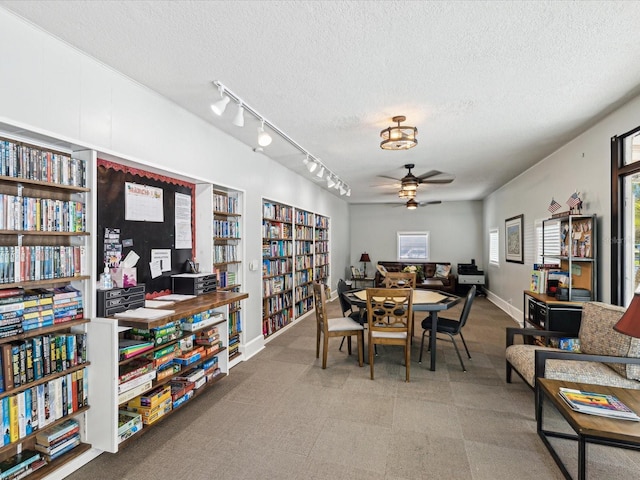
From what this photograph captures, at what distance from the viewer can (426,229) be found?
9828mm

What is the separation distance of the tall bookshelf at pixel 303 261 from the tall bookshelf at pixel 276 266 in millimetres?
286

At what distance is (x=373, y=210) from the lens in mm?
10141

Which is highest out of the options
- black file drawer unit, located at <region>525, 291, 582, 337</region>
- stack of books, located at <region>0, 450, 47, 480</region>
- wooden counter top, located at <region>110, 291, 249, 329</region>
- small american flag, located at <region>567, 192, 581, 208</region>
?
small american flag, located at <region>567, 192, 581, 208</region>

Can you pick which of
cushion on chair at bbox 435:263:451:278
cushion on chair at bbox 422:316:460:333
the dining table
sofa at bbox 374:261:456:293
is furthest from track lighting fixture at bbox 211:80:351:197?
cushion on chair at bbox 435:263:451:278

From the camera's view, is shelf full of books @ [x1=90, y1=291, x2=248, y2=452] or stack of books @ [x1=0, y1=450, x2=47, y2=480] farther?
shelf full of books @ [x1=90, y1=291, x2=248, y2=452]

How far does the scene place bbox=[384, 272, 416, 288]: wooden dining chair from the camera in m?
4.99

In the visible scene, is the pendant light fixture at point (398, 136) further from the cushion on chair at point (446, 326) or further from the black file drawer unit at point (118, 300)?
the black file drawer unit at point (118, 300)

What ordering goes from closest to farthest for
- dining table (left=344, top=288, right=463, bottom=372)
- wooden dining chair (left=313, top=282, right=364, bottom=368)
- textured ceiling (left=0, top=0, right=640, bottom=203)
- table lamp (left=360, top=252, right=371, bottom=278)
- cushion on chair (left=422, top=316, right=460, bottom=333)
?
textured ceiling (left=0, top=0, right=640, bottom=203) < dining table (left=344, top=288, right=463, bottom=372) < wooden dining chair (left=313, top=282, right=364, bottom=368) < cushion on chair (left=422, top=316, right=460, bottom=333) < table lamp (left=360, top=252, right=371, bottom=278)

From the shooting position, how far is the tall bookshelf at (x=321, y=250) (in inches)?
272

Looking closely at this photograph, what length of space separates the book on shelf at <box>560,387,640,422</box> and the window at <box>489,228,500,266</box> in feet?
20.1

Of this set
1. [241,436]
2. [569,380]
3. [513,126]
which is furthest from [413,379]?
[513,126]

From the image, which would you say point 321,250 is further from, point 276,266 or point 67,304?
point 67,304

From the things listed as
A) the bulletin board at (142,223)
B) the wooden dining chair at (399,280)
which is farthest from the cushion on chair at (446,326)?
the bulletin board at (142,223)

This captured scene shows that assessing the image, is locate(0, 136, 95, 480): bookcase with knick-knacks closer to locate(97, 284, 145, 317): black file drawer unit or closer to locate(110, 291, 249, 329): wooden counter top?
locate(97, 284, 145, 317): black file drawer unit
